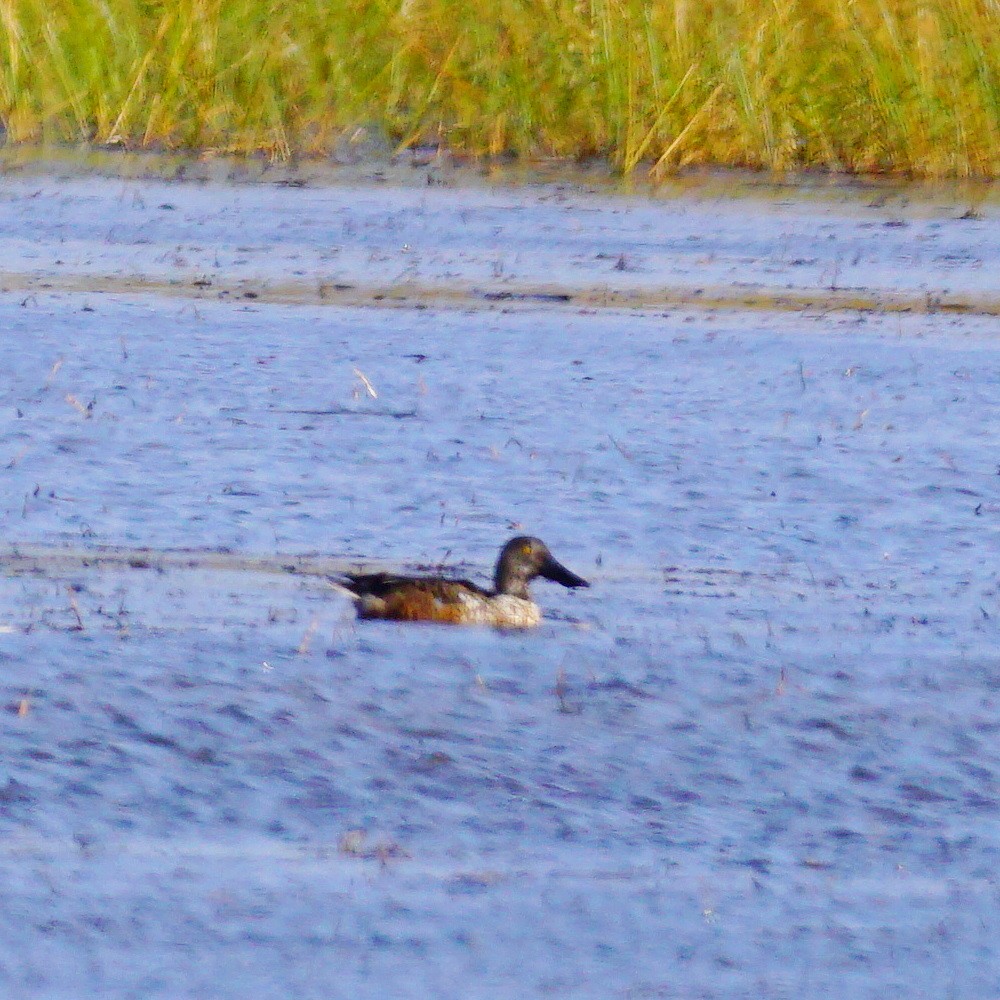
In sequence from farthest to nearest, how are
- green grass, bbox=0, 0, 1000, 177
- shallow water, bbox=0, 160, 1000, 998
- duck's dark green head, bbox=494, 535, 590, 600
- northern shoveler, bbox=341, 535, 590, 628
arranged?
green grass, bbox=0, 0, 1000, 177 < duck's dark green head, bbox=494, 535, 590, 600 < northern shoveler, bbox=341, 535, 590, 628 < shallow water, bbox=0, 160, 1000, 998

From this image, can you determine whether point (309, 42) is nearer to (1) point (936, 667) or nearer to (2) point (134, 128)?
(2) point (134, 128)

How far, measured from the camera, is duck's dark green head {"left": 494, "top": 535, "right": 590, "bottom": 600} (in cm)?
525

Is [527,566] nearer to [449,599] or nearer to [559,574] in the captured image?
[559,574]

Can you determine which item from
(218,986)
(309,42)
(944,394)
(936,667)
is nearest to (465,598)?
(936,667)

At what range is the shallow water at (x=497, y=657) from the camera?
3426mm

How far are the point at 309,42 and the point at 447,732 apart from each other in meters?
8.54

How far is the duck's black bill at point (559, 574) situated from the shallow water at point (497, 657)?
0.15ft

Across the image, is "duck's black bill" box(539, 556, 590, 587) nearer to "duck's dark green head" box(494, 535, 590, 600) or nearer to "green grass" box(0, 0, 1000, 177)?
"duck's dark green head" box(494, 535, 590, 600)

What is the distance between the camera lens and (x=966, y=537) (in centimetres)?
608

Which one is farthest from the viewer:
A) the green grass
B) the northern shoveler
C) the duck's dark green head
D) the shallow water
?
the green grass

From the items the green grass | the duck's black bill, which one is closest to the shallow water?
the duck's black bill

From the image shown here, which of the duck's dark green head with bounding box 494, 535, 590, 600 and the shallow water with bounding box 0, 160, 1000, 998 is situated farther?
the duck's dark green head with bounding box 494, 535, 590, 600

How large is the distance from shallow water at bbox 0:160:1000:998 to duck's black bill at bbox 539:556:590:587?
0.15 feet

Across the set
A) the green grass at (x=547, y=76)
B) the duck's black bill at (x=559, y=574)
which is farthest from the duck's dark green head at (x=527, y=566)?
the green grass at (x=547, y=76)
